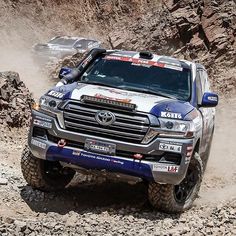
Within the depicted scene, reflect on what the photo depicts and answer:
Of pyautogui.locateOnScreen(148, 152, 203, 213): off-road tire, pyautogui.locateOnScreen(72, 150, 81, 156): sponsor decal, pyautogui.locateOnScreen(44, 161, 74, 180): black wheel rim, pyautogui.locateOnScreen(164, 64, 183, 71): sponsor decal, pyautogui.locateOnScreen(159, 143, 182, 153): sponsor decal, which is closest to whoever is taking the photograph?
pyautogui.locateOnScreen(159, 143, 182, 153): sponsor decal

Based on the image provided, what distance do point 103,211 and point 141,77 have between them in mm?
1945

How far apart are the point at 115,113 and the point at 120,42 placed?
1610 centimetres

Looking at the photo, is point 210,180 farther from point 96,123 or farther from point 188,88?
point 96,123

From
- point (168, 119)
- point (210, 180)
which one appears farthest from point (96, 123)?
point (210, 180)

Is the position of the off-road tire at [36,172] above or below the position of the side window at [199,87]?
below

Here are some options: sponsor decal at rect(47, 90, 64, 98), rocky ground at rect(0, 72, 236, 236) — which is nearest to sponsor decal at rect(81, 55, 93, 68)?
sponsor decal at rect(47, 90, 64, 98)

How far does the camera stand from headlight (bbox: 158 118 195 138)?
6750 millimetres

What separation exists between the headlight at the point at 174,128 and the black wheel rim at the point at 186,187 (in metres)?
0.79

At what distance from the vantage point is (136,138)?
6.77m

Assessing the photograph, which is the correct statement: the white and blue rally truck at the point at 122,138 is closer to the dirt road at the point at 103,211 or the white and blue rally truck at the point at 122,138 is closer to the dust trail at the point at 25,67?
the dirt road at the point at 103,211

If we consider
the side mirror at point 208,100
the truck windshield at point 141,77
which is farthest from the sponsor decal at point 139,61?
the side mirror at point 208,100

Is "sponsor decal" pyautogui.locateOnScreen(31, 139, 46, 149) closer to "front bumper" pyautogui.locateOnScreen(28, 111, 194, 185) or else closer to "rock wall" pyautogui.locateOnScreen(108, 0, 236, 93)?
"front bumper" pyautogui.locateOnScreen(28, 111, 194, 185)

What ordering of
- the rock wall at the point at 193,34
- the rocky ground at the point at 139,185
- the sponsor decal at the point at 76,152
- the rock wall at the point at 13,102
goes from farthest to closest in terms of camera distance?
the rock wall at the point at 193,34
the rock wall at the point at 13,102
the sponsor decal at the point at 76,152
the rocky ground at the point at 139,185

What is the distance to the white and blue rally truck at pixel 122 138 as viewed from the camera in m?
6.75
